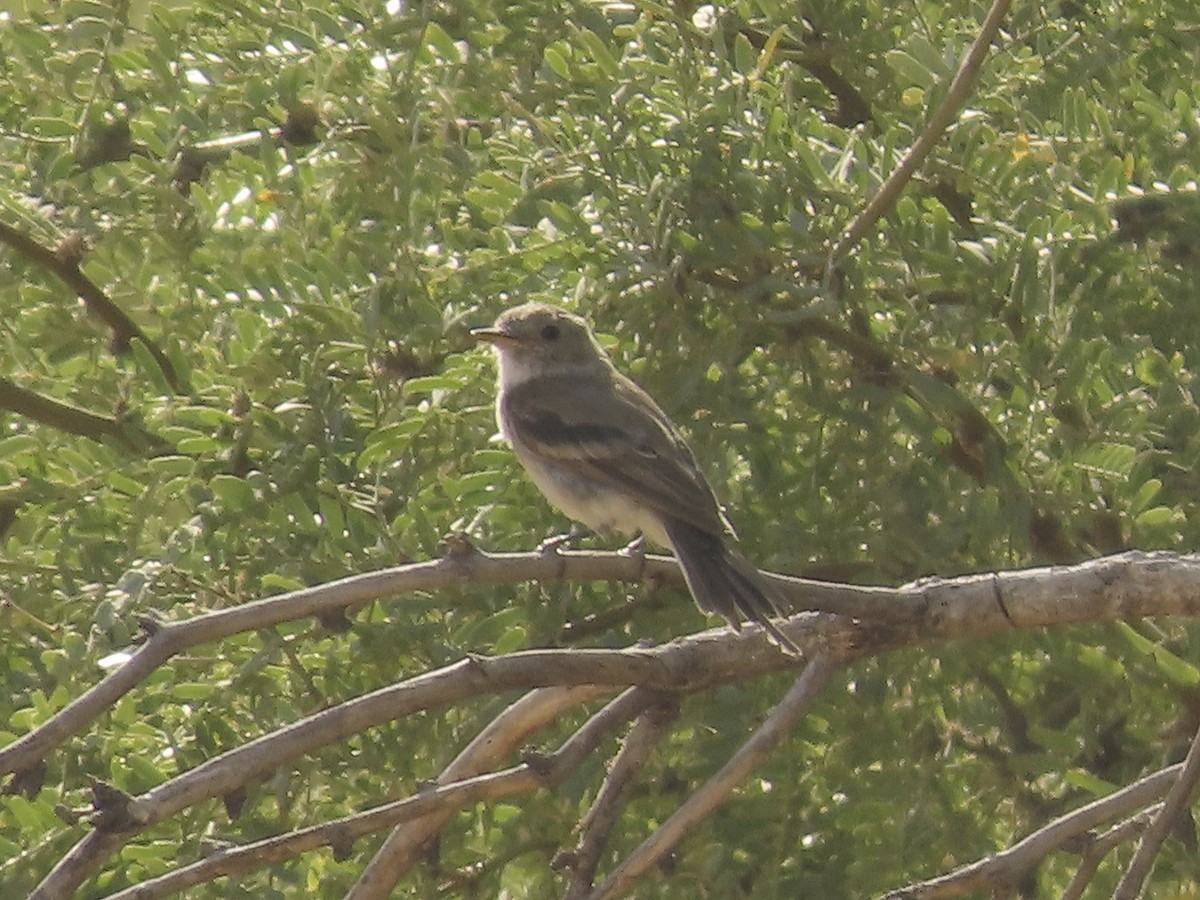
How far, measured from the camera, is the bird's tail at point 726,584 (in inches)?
96.4

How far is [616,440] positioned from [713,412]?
40.0 inches

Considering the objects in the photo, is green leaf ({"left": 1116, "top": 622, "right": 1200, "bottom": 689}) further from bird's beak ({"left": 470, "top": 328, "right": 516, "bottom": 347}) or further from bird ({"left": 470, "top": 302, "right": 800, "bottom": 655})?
bird's beak ({"left": 470, "top": 328, "right": 516, "bottom": 347})

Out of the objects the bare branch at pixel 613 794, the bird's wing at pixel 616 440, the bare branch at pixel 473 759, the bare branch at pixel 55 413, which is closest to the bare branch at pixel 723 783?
the bare branch at pixel 613 794

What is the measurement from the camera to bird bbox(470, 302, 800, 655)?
2711 mm

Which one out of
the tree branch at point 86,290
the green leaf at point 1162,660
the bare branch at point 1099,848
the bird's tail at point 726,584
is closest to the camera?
the bare branch at point 1099,848

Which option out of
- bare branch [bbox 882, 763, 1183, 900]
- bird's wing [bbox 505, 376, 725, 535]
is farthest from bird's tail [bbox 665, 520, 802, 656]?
bare branch [bbox 882, 763, 1183, 900]

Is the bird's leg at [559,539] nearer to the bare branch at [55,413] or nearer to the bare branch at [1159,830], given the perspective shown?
the bare branch at [1159,830]

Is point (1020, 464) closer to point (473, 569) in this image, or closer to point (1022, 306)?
point (1022, 306)

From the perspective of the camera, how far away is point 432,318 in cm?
307

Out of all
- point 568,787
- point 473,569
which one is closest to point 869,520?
point 568,787

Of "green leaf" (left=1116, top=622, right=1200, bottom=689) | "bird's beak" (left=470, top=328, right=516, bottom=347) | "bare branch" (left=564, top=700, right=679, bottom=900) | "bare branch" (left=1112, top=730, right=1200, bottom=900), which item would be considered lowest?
"bare branch" (left=564, top=700, right=679, bottom=900)

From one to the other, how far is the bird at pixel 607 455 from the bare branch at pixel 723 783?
74 millimetres

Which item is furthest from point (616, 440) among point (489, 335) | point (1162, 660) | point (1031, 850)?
point (1031, 850)

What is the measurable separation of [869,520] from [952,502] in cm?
13
